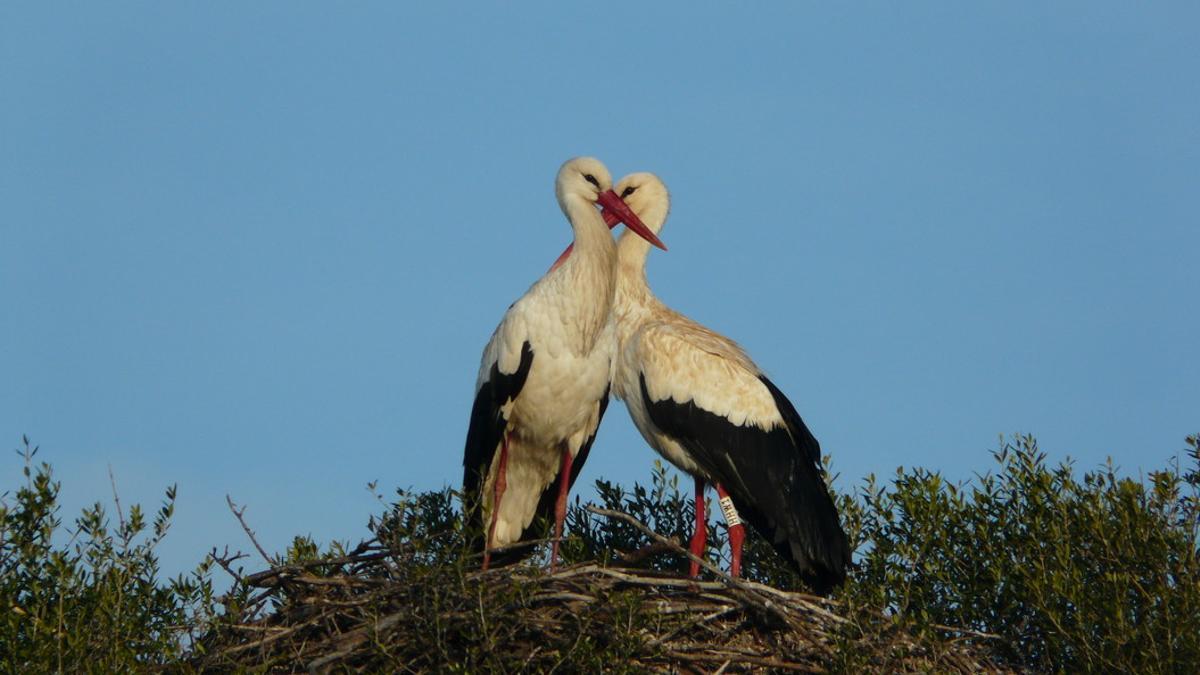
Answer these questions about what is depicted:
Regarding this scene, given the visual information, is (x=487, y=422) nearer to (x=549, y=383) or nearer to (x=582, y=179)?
(x=549, y=383)

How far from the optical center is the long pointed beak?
1022 centimetres

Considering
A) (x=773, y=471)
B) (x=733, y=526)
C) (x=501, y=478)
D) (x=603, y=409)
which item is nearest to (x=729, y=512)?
(x=733, y=526)

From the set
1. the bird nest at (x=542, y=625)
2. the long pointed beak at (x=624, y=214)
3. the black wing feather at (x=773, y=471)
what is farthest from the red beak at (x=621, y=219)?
the bird nest at (x=542, y=625)

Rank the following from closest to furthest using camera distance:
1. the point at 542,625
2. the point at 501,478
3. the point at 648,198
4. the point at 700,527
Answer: the point at 542,625 < the point at 700,527 < the point at 501,478 < the point at 648,198

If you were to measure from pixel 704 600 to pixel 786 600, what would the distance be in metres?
0.38

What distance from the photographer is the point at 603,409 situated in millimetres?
9914

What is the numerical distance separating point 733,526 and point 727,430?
1.75 ft

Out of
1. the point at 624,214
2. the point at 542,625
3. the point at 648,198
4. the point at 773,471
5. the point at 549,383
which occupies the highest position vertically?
the point at 648,198

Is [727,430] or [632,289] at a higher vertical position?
[632,289]

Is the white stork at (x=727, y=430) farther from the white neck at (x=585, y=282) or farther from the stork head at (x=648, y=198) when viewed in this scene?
the stork head at (x=648, y=198)

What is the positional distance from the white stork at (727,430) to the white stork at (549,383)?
25 cm

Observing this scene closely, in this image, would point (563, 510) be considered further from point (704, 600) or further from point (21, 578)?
point (21, 578)

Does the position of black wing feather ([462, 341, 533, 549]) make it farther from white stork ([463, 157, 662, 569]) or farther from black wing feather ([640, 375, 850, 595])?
black wing feather ([640, 375, 850, 595])

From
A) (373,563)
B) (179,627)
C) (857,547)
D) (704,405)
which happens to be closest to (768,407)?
(704,405)
